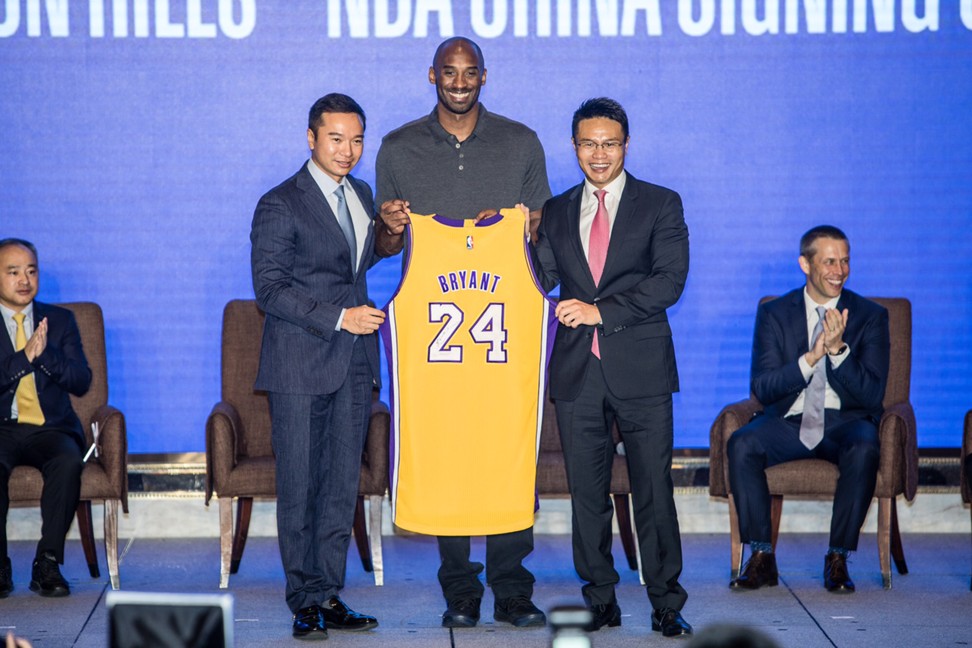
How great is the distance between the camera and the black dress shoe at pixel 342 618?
424 cm

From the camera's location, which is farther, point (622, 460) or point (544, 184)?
point (622, 460)

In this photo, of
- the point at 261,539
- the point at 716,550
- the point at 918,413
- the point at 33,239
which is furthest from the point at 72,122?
the point at 918,413

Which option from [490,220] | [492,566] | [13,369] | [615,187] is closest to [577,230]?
[615,187]

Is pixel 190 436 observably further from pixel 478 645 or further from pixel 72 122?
pixel 478 645

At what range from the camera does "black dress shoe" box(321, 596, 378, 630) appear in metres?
4.24

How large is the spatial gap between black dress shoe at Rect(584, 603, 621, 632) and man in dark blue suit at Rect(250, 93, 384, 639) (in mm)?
748

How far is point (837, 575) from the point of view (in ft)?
15.7

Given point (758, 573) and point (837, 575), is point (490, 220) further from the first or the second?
point (837, 575)

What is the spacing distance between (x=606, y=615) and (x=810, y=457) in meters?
1.26

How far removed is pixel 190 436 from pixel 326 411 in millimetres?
1743

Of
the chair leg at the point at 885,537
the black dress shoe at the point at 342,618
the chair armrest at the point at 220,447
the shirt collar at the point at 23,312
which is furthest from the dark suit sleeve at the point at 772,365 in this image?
the shirt collar at the point at 23,312

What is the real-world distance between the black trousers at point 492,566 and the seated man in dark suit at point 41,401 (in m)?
1.53

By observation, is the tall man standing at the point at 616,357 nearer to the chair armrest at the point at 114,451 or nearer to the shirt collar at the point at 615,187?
the shirt collar at the point at 615,187

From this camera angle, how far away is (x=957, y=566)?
5227 mm
